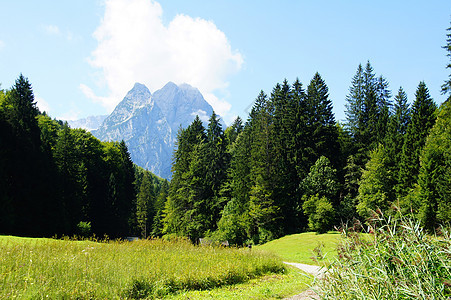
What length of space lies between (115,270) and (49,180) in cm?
3125

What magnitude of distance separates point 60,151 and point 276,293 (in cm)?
4278

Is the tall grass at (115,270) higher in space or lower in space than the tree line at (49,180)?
lower

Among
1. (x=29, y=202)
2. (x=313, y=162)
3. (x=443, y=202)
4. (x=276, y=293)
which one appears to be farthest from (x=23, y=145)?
(x=443, y=202)

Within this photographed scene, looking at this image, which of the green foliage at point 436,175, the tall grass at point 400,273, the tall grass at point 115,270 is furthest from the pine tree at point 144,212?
the tall grass at point 400,273

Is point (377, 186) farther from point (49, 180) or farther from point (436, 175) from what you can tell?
point (49, 180)

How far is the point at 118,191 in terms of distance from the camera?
51.7m

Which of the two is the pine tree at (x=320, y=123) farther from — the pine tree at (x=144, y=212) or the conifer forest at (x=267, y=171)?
the pine tree at (x=144, y=212)

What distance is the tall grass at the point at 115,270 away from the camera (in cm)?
654

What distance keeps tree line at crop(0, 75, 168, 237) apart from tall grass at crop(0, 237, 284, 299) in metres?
23.3

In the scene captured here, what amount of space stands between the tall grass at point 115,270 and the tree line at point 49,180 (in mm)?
Answer: 23293

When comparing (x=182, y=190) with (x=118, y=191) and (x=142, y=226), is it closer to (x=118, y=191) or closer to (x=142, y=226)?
(x=118, y=191)

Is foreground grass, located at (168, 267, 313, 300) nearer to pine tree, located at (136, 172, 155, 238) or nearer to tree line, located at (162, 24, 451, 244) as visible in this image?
tree line, located at (162, 24, 451, 244)

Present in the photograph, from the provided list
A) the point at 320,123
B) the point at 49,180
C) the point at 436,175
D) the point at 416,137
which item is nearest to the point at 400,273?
the point at 436,175

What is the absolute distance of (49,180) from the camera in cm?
3316
